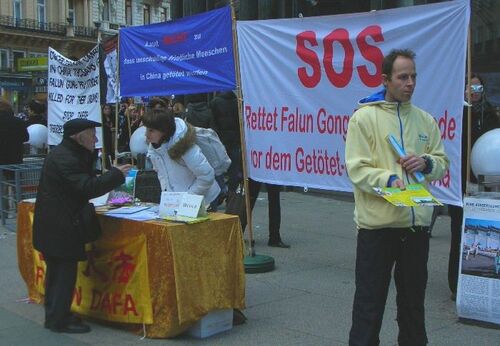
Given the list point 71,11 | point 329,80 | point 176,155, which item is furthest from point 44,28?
point 176,155

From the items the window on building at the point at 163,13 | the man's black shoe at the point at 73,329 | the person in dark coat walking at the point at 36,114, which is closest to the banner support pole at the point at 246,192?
the man's black shoe at the point at 73,329

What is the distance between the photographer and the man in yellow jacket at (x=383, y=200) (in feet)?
11.4

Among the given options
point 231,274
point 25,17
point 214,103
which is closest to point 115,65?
point 214,103

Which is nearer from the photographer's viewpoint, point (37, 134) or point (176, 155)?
point (176, 155)

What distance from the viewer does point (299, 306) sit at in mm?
5383

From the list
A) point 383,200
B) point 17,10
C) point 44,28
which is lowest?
point 383,200

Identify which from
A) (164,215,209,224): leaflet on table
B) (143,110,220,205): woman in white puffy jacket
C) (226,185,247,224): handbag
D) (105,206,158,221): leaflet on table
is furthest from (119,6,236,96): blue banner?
(164,215,209,224): leaflet on table

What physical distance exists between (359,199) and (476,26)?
6.62 m

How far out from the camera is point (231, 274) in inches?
189

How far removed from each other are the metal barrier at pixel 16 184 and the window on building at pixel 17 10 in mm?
46414

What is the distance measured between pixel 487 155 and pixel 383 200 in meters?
1.77

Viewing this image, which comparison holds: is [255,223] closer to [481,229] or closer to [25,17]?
[481,229]

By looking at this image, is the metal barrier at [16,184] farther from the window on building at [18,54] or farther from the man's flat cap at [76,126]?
the window on building at [18,54]

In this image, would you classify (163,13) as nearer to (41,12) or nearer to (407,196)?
(41,12)
